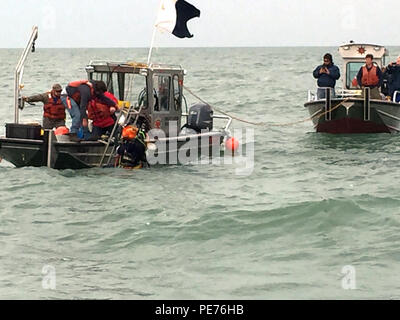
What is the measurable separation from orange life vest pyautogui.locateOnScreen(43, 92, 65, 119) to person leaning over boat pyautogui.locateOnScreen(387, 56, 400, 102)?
354 inches

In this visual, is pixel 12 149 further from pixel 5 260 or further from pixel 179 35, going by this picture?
pixel 5 260

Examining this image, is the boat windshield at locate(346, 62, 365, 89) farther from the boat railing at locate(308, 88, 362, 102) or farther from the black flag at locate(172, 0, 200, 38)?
the black flag at locate(172, 0, 200, 38)

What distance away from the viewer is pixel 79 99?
52.5 ft

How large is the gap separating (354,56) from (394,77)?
81.1 inches

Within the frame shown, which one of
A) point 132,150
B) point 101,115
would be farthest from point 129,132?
point 101,115

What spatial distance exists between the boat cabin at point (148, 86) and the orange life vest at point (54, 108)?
111 centimetres

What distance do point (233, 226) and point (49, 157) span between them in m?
4.88

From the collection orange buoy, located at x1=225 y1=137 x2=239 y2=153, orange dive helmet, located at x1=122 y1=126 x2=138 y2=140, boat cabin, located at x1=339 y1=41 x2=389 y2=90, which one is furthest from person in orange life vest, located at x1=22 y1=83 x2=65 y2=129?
boat cabin, located at x1=339 y1=41 x2=389 y2=90

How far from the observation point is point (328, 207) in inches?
527

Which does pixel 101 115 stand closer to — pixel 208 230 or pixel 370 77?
pixel 208 230

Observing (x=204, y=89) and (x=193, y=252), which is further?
(x=204, y=89)

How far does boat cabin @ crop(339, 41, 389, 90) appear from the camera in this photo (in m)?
23.5
